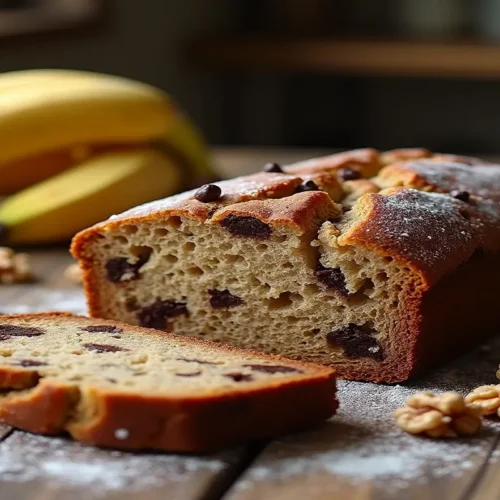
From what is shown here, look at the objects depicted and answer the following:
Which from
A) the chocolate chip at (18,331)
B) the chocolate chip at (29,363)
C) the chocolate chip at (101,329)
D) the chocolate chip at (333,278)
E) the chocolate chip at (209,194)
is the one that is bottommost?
the chocolate chip at (101,329)

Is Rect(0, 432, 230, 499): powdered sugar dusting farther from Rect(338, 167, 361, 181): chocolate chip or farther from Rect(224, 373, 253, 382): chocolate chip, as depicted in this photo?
Rect(338, 167, 361, 181): chocolate chip

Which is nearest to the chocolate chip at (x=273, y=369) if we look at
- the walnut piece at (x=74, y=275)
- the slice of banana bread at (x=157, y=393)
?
the slice of banana bread at (x=157, y=393)

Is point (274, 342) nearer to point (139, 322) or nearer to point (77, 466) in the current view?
point (139, 322)

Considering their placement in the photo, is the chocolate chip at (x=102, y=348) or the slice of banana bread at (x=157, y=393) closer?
the slice of banana bread at (x=157, y=393)

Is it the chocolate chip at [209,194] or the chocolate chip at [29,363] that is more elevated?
the chocolate chip at [209,194]

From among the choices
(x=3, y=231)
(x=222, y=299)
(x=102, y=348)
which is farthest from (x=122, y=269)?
(x=3, y=231)

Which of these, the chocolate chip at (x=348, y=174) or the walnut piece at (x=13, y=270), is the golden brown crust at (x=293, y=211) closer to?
the chocolate chip at (x=348, y=174)

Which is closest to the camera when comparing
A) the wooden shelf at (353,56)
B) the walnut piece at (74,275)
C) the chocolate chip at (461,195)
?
the chocolate chip at (461,195)
